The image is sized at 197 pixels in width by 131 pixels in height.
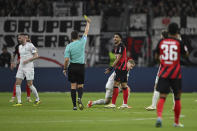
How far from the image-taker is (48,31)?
34.1 meters

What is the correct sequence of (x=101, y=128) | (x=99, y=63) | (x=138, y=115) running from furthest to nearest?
(x=99, y=63) → (x=138, y=115) → (x=101, y=128)

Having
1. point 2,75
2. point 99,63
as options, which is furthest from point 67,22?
point 2,75

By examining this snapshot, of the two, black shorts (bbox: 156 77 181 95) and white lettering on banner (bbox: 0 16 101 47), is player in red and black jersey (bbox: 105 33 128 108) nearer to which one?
black shorts (bbox: 156 77 181 95)

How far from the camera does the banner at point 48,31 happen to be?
33.0 m

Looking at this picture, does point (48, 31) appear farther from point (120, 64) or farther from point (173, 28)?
point (173, 28)

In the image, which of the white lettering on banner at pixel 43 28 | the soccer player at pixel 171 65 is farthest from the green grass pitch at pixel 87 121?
the white lettering on banner at pixel 43 28

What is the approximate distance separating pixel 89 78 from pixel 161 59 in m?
18.8

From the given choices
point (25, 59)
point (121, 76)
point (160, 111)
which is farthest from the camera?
point (25, 59)

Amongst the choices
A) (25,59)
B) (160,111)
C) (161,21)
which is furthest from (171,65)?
(161,21)

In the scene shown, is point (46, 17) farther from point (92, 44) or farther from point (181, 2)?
point (181, 2)

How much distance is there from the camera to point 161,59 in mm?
11906

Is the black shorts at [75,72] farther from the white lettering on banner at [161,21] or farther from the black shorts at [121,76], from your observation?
the white lettering on banner at [161,21]

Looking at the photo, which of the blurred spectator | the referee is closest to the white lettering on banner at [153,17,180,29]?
the blurred spectator

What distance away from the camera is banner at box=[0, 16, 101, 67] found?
3303cm
